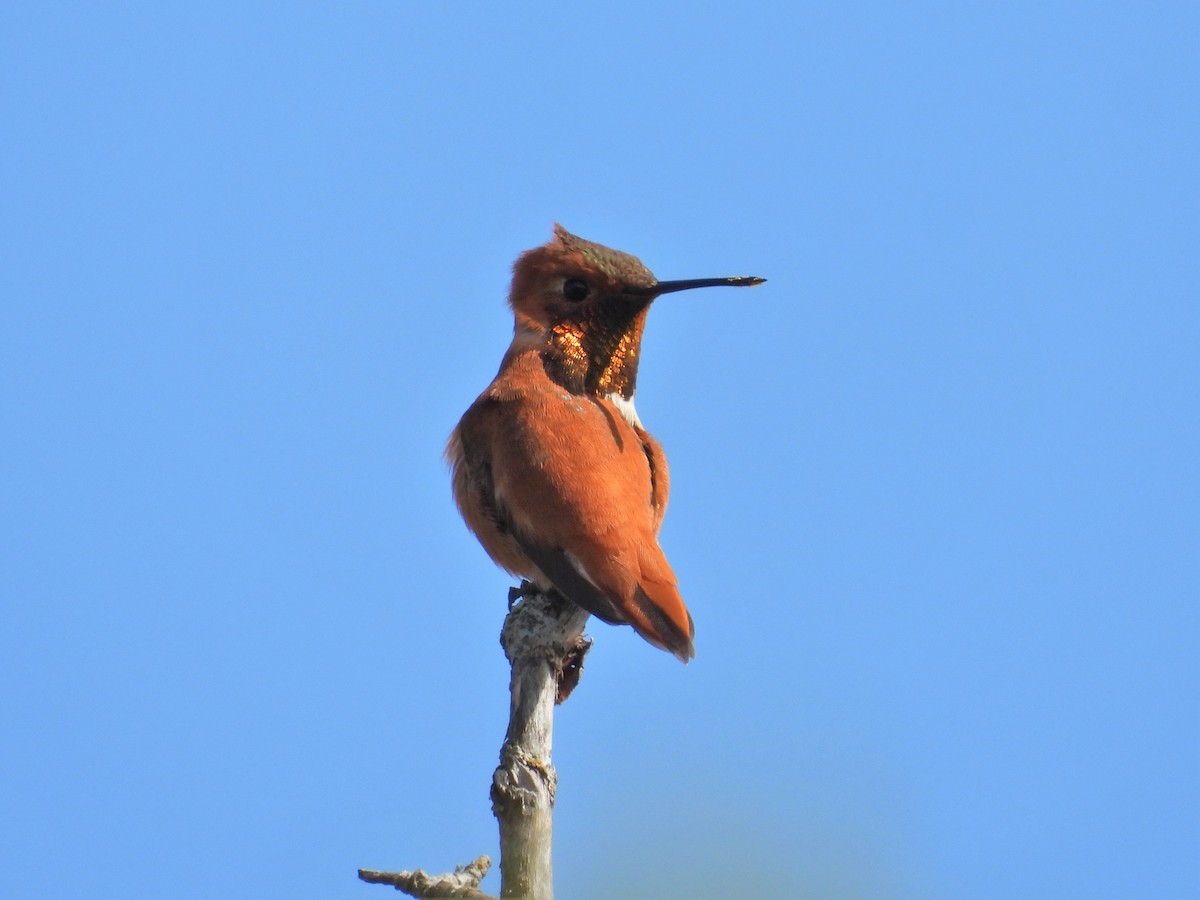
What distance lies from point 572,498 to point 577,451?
0.96 feet

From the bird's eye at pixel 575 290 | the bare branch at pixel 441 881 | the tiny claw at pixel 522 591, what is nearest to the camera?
the bare branch at pixel 441 881

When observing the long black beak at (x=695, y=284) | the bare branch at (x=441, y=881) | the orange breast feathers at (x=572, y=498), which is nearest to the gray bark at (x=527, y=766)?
the bare branch at (x=441, y=881)

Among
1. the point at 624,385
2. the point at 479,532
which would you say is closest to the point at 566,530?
the point at 479,532

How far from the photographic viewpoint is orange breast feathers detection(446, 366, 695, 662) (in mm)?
5520

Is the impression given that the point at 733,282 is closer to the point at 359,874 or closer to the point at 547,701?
the point at 547,701

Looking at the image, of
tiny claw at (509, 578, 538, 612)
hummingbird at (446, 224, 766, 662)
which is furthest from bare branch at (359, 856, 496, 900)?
tiny claw at (509, 578, 538, 612)

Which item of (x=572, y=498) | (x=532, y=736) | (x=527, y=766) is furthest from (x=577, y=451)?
(x=527, y=766)

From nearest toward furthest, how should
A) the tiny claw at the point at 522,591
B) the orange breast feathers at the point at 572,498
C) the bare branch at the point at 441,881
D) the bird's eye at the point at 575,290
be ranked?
1. the bare branch at the point at 441,881
2. the orange breast feathers at the point at 572,498
3. the tiny claw at the point at 522,591
4. the bird's eye at the point at 575,290

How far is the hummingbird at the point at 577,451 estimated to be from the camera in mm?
5605

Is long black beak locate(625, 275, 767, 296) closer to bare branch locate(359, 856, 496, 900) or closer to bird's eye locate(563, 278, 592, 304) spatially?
bird's eye locate(563, 278, 592, 304)

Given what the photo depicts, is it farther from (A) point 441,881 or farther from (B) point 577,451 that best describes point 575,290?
(A) point 441,881

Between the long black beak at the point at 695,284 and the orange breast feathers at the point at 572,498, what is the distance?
69cm

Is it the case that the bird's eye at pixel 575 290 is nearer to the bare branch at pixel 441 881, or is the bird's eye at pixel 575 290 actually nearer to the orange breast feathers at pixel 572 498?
the orange breast feathers at pixel 572 498

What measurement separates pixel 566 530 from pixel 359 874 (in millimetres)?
2003
